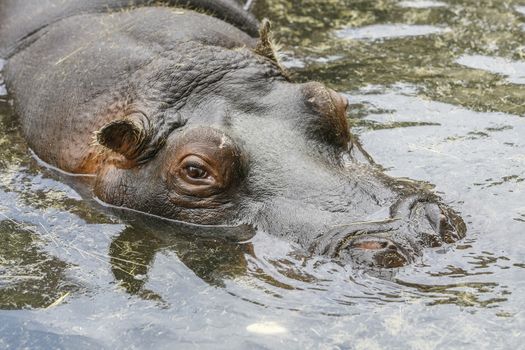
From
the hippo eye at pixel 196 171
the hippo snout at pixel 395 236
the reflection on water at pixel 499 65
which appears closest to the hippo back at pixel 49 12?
the reflection on water at pixel 499 65

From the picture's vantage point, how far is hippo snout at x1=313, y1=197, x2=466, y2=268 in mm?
4570

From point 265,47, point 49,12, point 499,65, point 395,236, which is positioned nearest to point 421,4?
point 499,65

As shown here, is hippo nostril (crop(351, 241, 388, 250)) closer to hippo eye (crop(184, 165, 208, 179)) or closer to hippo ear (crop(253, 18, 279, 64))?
hippo eye (crop(184, 165, 208, 179))

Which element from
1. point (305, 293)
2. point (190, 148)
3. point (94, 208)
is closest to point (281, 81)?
point (190, 148)

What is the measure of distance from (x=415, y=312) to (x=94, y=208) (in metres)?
2.33

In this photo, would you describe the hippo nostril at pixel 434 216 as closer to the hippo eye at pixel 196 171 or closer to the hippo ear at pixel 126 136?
the hippo eye at pixel 196 171

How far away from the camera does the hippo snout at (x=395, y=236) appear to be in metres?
4.57

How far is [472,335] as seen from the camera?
4176 millimetres

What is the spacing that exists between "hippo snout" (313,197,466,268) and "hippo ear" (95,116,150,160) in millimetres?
1351

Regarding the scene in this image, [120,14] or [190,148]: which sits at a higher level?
[120,14]

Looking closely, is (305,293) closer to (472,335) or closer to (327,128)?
(472,335)

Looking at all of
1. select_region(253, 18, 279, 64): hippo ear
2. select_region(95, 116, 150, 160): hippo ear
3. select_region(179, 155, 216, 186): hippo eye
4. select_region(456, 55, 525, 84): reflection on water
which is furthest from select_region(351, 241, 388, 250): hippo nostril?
select_region(456, 55, 525, 84): reflection on water

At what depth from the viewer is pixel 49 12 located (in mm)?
7566

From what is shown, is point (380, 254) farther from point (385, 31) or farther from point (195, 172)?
point (385, 31)
